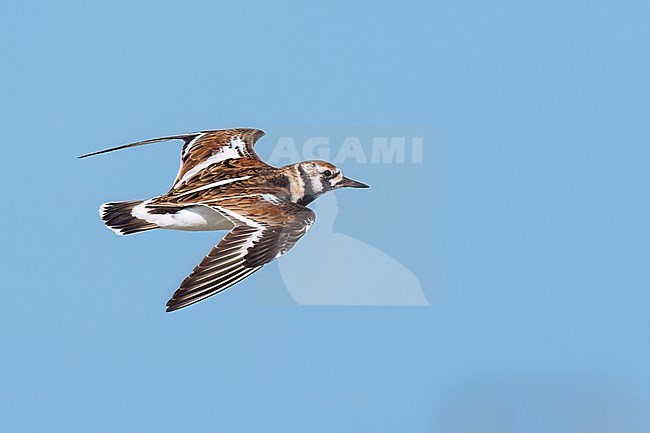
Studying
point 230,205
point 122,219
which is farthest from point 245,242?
point 122,219

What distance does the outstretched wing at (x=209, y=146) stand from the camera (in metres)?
3.36

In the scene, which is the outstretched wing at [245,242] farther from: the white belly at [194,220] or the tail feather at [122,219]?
the tail feather at [122,219]

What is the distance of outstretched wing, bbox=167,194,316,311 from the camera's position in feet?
8.30

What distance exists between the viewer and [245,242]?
268cm

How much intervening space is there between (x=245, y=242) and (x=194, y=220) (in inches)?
12.0

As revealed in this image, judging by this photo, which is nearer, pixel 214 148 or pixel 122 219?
pixel 122 219

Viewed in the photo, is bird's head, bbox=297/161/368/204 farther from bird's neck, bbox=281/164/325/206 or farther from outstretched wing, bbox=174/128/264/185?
outstretched wing, bbox=174/128/264/185

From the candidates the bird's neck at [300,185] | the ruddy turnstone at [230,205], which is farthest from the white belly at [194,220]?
the bird's neck at [300,185]

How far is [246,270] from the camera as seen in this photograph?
8.53ft

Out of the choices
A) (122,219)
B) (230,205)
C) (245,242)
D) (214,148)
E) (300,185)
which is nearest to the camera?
(245,242)

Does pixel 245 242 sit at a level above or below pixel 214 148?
below

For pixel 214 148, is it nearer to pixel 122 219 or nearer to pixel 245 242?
pixel 122 219

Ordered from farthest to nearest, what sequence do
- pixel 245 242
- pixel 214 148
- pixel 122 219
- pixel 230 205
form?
pixel 214 148, pixel 122 219, pixel 230 205, pixel 245 242

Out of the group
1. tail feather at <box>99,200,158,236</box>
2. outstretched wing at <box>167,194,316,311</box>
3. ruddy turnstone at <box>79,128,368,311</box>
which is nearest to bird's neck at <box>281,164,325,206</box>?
ruddy turnstone at <box>79,128,368,311</box>
